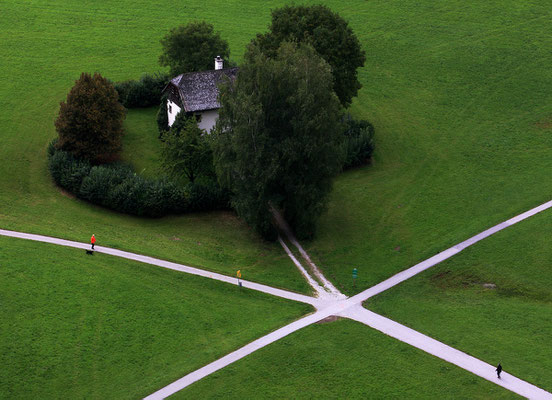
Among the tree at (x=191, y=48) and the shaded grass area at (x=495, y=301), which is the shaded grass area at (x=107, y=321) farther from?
the tree at (x=191, y=48)

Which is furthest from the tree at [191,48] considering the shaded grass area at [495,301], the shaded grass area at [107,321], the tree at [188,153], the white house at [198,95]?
the shaded grass area at [495,301]

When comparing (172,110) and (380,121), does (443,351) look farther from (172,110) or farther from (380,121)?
(172,110)

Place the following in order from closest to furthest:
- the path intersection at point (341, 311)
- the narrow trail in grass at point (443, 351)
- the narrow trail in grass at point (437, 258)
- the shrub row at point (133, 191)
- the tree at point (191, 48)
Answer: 1. the narrow trail in grass at point (443, 351)
2. the path intersection at point (341, 311)
3. the narrow trail in grass at point (437, 258)
4. the shrub row at point (133, 191)
5. the tree at point (191, 48)

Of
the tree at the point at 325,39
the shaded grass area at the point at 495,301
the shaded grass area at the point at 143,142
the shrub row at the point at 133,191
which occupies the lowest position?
the shaded grass area at the point at 495,301

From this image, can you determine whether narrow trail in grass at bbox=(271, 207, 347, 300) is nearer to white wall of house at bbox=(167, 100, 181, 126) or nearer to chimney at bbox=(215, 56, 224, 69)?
white wall of house at bbox=(167, 100, 181, 126)

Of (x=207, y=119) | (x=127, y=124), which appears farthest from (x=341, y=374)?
(x=127, y=124)

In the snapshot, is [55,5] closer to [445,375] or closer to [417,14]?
[417,14]
